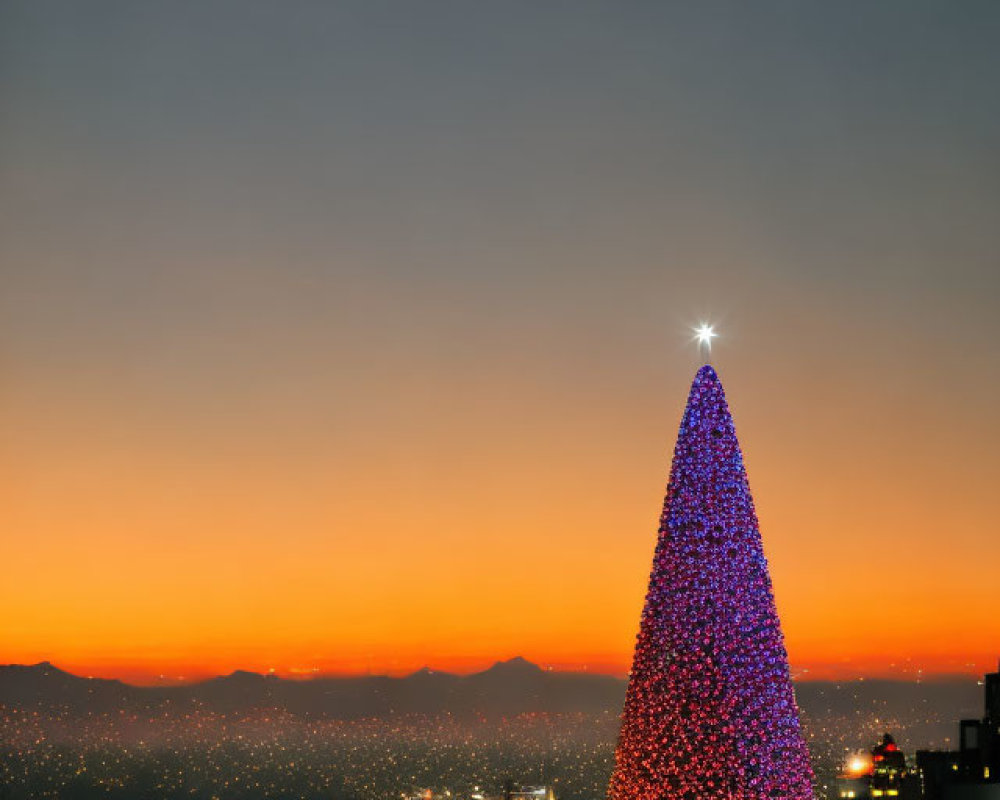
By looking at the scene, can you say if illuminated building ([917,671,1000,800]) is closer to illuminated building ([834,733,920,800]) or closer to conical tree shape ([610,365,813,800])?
illuminated building ([834,733,920,800])

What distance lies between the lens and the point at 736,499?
1602cm

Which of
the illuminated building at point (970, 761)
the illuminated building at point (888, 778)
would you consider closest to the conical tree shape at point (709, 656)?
the illuminated building at point (970, 761)

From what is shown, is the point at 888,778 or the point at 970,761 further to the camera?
the point at 888,778

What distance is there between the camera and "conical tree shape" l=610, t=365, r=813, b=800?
15383 mm

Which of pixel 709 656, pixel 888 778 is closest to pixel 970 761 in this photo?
pixel 888 778

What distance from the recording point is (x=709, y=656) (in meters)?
15.6

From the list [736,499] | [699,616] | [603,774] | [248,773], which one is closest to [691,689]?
[699,616]

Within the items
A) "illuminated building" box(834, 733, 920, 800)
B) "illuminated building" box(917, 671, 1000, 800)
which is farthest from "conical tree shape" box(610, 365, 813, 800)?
"illuminated building" box(834, 733, 920, 800)

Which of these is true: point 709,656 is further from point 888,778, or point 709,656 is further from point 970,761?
point 888,778

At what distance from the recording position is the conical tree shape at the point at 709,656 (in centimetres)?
1538

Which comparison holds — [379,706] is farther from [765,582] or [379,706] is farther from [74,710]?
[765,582]

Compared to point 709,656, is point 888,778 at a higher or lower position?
lower

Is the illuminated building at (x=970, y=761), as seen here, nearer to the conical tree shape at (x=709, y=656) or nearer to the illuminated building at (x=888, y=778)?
the illuminated building at (x=888, y=778)

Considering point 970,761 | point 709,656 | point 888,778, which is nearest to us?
point 709,656
